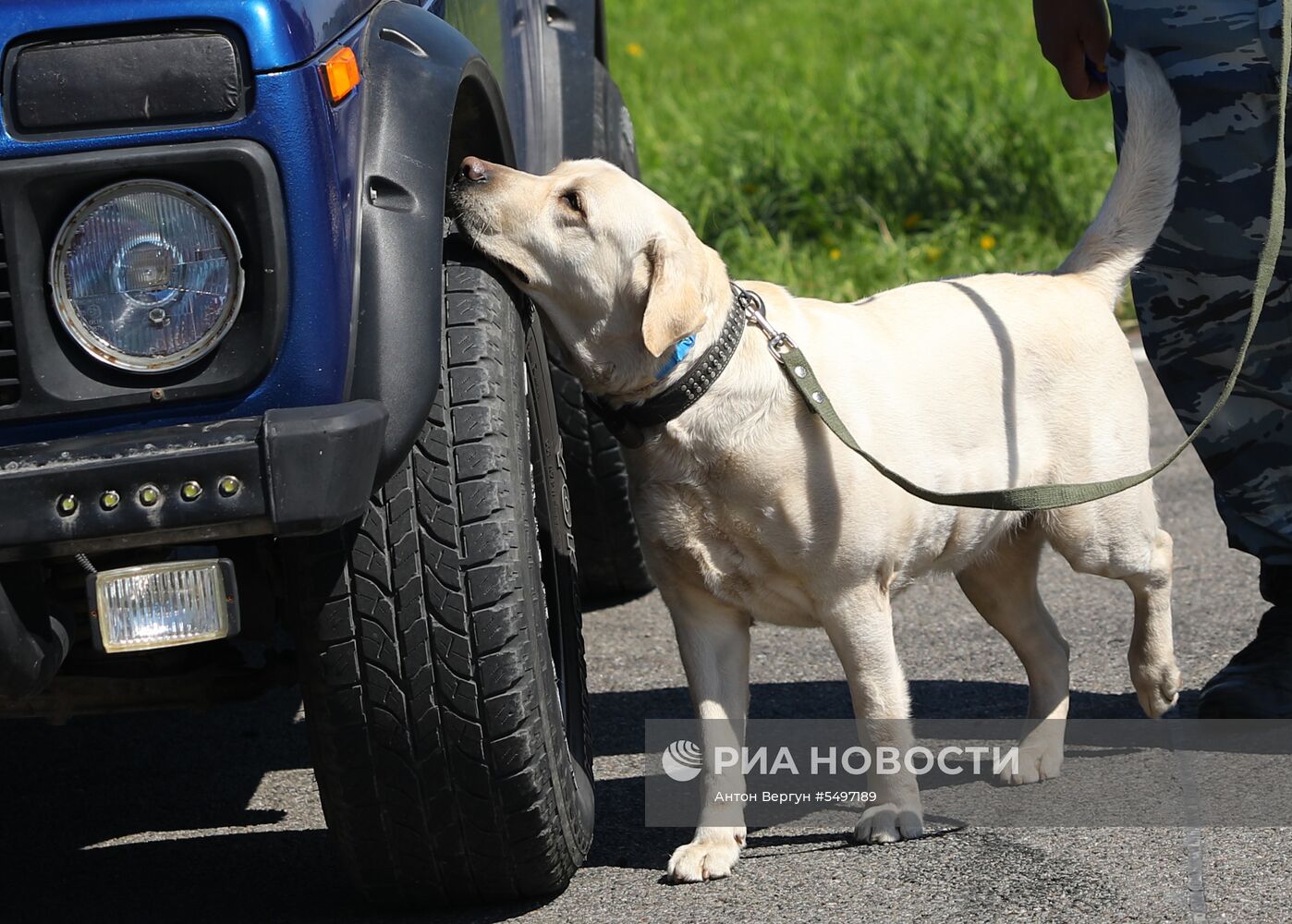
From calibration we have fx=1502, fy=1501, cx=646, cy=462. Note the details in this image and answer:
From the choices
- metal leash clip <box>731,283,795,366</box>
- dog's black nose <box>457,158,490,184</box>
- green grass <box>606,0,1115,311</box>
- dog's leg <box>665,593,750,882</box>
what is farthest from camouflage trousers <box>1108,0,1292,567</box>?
green grass <box>606,0,1115,311</box>

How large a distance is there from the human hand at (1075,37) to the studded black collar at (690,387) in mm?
1359

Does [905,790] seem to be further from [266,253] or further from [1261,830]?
[266,253]

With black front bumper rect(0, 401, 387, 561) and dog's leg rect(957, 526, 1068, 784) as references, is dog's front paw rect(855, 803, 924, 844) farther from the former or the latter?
black front bumper rect(0, 401, 387, 561)

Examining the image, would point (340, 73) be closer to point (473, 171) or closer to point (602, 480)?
point (473, 171)

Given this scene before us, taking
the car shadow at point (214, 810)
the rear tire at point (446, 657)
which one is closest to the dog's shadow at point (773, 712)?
the car shadow at point (214, 810)

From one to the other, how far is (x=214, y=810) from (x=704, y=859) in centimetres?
115

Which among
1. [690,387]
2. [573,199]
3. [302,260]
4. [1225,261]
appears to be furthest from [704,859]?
[1225,261]

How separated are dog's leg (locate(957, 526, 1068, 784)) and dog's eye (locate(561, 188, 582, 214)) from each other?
4.21ft

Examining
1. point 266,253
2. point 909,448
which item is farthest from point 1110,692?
point 266,253

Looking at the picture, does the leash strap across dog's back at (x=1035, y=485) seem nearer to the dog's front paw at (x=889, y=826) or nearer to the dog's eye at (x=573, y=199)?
the dog's eye at (x=573, y=199)

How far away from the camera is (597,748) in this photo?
137 inches

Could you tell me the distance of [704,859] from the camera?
2.75 metres

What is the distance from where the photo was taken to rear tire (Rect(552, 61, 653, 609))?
4.02 meters

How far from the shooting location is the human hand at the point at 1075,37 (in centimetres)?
361
